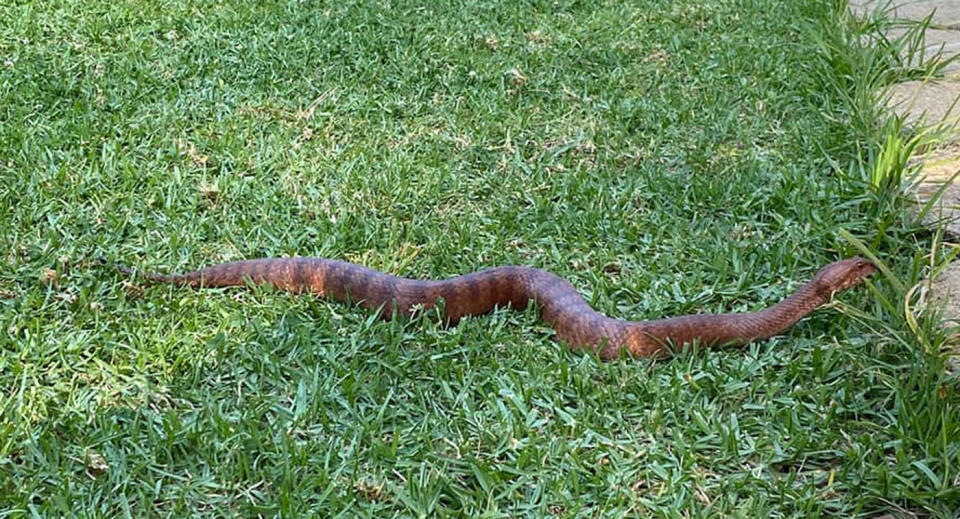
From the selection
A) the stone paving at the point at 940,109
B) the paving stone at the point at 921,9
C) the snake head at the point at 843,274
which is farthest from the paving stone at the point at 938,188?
the paving stone at the point at 921,9

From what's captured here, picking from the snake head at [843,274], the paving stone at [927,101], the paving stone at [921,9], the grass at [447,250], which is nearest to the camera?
the grass at [447,250]

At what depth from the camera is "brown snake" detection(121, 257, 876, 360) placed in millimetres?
2840

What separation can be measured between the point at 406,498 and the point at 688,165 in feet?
7.45

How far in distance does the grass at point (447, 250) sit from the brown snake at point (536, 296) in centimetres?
7

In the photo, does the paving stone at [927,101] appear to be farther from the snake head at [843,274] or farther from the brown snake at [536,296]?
the brown snake at [536,296]

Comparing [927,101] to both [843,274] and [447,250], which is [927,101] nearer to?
[843,274]

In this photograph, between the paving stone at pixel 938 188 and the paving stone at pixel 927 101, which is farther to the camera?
Answer: the paving stone at pixel 927 101

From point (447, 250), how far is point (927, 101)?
2.36m

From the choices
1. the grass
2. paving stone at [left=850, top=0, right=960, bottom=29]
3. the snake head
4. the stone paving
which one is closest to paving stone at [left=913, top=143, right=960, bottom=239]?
the stone paving

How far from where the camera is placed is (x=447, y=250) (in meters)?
3.40

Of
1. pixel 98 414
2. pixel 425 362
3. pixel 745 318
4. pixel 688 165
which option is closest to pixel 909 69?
pixel 688 165

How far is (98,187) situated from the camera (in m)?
3.69

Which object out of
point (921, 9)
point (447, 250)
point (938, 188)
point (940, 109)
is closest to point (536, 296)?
point (447, 250)

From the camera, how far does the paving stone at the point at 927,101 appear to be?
4.09m
